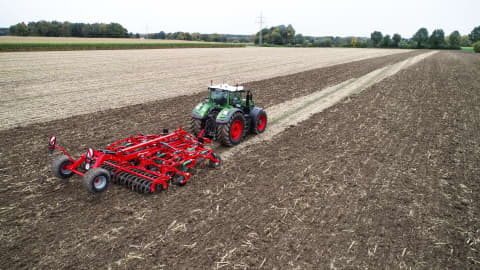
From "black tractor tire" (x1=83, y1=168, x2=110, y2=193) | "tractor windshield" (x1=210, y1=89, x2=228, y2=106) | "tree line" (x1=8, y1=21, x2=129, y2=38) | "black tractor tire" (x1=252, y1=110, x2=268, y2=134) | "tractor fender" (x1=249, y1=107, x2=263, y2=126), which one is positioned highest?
"tree line" (x1=8, y1=21, x2=129, y2=38)

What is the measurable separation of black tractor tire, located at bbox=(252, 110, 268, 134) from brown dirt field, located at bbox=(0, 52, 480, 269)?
86cm

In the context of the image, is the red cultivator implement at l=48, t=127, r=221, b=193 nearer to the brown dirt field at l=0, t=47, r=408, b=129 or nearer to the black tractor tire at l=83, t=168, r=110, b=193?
the black tractor tire at l=83, t=168, r=110, b=193

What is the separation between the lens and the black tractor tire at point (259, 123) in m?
9.52

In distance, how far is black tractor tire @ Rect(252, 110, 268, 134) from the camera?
9523 millimetres

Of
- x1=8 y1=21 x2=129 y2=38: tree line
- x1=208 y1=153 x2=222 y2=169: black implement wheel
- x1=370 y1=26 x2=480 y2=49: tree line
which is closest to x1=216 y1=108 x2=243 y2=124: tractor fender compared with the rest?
x1=208 y1=153 x2=222 y2=169: black implement wheel

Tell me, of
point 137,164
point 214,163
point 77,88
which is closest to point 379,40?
point 77,88

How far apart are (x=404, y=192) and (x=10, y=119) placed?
41.8 feet

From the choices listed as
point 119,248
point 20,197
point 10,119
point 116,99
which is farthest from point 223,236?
point 116,99

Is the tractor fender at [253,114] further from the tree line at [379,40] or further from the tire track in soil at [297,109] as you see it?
the tree line at [379,40]

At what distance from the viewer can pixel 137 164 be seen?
684 centimetres

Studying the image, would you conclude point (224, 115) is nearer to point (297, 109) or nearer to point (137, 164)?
point (137, 164)

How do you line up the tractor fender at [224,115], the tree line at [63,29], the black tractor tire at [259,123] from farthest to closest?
the tree line at [63,29] < the black tractor tire at [259,123] < the tractor fender at [224,115]

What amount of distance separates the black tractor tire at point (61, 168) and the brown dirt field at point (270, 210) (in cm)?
24

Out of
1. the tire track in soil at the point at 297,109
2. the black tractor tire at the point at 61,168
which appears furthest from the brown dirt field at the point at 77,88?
the tire track in soil at the point at 297,109
